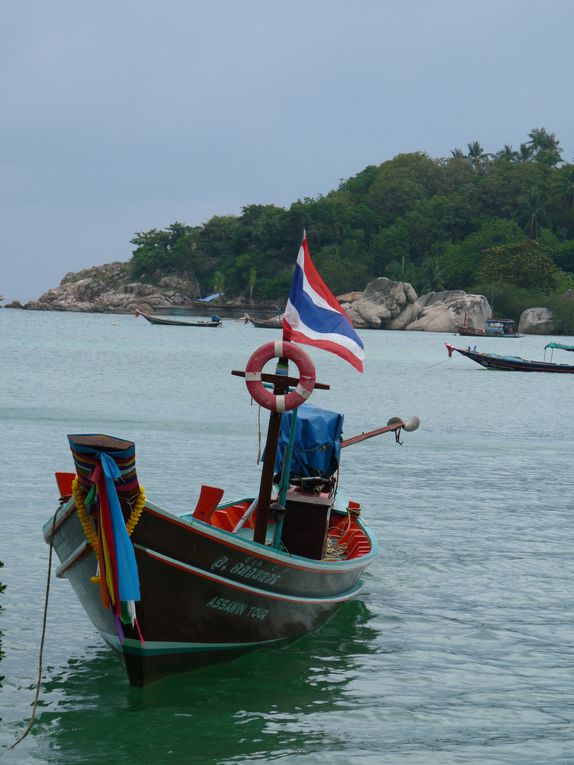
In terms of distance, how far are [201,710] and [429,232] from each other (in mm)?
126688

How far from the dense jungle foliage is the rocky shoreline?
2.95 metres

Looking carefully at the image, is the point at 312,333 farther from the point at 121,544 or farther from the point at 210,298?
the point at 210,298

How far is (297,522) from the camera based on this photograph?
41.1 ft

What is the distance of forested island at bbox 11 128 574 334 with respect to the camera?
118 metres

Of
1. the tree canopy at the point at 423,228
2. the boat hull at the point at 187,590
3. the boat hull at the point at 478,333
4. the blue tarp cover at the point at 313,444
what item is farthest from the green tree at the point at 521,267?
the boat hull at the point at 187,590

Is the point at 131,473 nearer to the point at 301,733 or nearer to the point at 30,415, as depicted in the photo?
the point at 301,733

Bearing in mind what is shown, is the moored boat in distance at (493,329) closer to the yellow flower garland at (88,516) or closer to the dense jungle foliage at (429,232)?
the dense jungle foliage at (429,232)

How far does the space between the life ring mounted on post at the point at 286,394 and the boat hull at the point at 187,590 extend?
135 cm

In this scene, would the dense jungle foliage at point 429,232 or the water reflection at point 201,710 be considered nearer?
the water reflection at point 201,710

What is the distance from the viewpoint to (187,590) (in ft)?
32.8

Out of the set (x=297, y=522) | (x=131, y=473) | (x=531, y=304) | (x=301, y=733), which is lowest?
(x=301, y=733)

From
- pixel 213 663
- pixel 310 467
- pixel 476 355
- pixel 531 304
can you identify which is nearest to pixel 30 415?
pixel 310 467

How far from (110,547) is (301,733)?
2.47 meters

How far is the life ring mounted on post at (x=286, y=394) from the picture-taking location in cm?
1059
